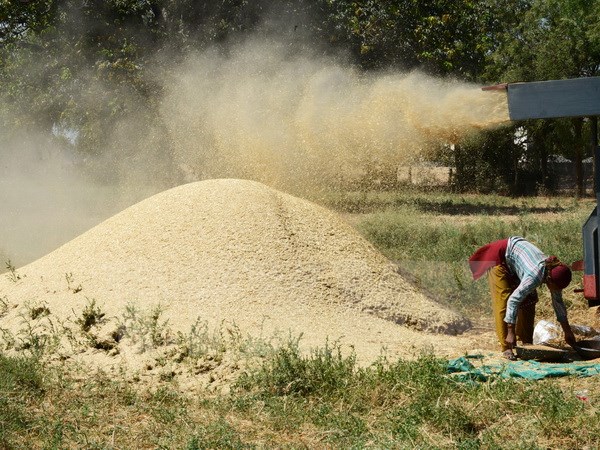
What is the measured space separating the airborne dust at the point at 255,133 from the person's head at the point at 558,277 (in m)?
7.27

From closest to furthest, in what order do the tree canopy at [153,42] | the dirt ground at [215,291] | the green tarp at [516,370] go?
the green tarp at [516,370]
the dirt ground at [215,291]
the tree canopy at [153,42]

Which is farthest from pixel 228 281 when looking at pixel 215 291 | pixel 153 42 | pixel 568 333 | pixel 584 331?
pixel 153 42

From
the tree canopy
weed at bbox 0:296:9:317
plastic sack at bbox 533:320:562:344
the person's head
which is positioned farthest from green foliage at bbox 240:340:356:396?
the tree canopy

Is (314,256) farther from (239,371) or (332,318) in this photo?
(239,371)

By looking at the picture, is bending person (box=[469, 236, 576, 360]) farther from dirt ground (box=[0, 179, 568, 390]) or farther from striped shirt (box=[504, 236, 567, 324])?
dirt ground (box=[0, 179, 568, 390])

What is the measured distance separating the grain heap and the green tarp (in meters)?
0.71

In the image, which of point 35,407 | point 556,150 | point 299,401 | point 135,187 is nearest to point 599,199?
point 299,401

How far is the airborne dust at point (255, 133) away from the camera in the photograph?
1510 centimetres

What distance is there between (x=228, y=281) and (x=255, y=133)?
8883 mm

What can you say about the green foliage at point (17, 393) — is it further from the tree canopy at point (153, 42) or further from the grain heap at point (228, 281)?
the tree canopy at point (153, 42)

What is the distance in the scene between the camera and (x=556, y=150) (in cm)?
2919

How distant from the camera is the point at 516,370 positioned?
5832mm

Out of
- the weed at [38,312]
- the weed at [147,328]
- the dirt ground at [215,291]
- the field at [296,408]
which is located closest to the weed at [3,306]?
the dirt ground at [215,291]

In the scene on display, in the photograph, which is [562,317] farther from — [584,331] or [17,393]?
[17,393]
